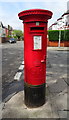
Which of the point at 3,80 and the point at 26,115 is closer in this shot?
the point at 26,115

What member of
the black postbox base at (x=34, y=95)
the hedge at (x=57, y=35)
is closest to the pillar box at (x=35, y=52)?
the black postbox base at (x=34, y=95)

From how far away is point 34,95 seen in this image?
283 cm

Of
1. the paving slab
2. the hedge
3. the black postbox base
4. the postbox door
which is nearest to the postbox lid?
the postbox door

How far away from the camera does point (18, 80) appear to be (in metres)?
4.93

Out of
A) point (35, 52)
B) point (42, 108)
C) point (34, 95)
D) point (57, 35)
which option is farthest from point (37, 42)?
point (57, 35)

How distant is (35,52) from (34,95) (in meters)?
1.01

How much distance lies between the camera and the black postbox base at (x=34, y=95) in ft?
9.26

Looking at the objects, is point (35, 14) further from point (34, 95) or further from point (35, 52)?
point (34, 95)

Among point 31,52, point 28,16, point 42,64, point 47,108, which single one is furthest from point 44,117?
point 28,16

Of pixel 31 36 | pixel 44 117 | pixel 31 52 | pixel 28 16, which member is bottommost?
pixel 44 117

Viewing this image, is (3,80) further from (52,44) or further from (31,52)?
(52,44)

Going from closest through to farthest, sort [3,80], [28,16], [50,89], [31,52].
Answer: [28,16], [31,52], [50,89], [3,80]

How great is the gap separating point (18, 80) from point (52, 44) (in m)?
18.7

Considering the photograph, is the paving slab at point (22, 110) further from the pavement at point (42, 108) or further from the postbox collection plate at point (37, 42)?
the postbox collection plate at point (37, 42)
